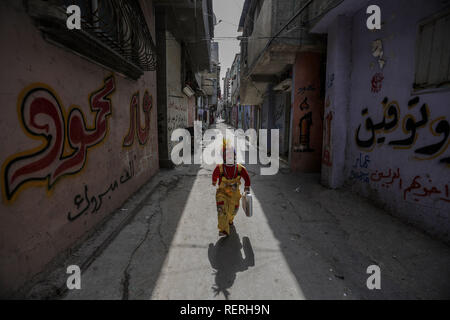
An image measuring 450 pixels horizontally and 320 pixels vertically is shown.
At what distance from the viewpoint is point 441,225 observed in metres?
3.54

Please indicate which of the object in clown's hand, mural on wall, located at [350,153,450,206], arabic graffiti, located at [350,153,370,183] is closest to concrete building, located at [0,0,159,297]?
the object in clown's hand

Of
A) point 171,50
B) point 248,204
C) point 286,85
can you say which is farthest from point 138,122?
point 286,85

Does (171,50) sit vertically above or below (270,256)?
above

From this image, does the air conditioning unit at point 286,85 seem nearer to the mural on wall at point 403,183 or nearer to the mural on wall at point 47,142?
the mural on wall at point 403,183

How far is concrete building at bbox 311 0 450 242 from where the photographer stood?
3.62 metres

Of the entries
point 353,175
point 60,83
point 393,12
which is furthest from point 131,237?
point 393,12

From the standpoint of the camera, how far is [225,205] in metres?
3.83

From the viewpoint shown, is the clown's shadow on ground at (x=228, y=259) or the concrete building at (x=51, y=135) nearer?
the concrete building at (x=51, y=135)

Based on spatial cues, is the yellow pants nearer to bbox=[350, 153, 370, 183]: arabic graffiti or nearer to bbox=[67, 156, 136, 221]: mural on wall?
bbox=[67, 156, 136, 221]: mural on wall

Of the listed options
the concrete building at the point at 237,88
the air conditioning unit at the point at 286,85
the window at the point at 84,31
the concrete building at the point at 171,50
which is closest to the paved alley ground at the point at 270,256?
the window at the point at 84,31

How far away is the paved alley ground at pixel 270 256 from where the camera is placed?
103 inches

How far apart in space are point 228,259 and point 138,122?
14.1 ft

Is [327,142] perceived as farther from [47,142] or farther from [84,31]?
[47,142]

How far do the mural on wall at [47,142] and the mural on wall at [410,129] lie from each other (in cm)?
545
